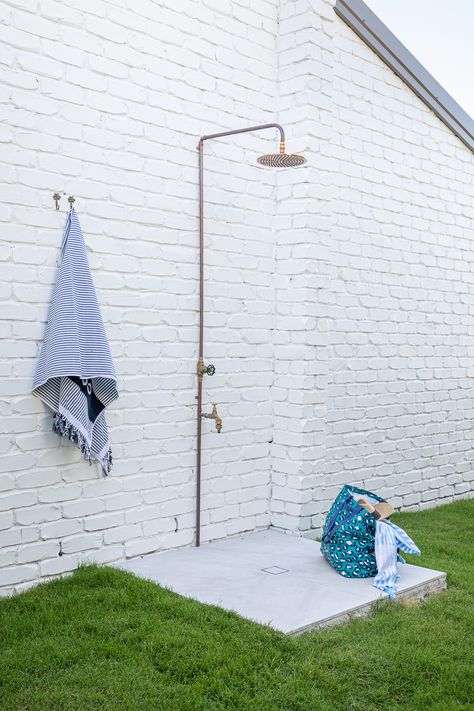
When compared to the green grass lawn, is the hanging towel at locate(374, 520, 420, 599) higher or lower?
higher

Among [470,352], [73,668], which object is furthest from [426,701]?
[470,352]

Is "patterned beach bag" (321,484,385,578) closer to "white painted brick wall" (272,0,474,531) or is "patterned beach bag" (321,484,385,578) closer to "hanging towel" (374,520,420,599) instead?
"hanging towel" (374,520,420,599)

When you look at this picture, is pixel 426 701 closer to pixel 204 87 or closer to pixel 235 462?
pixel 235 462

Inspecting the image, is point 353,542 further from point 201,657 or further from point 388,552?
point 201,657

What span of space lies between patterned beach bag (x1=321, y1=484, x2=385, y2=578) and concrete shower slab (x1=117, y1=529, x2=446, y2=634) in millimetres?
60

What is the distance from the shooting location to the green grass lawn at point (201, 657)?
8.46ft

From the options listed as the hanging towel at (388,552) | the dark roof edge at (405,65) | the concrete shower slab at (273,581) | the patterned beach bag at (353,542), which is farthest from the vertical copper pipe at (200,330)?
the dark roof edge at (405,65)

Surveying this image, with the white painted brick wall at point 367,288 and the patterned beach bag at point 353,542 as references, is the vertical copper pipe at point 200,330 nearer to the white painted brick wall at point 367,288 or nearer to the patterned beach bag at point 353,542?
the white painted brick wall at point 367,288

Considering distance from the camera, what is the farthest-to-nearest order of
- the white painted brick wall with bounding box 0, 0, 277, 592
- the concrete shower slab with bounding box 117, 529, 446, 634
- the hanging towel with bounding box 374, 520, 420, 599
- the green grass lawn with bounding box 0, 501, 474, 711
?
1. the hanging towel with bounding box 374, 520, 420, 599
2. the white painted brick wall with bounding box 0, 0, 277, 592
3. the concrete shower slab with bounding box 117, 529, 446, 634
4. the green grass lawn with bounding box 0, 501, 474, 711

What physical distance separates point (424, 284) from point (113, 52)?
3.01 metres

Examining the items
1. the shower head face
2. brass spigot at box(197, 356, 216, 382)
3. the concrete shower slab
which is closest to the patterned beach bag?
the concrete shower slab

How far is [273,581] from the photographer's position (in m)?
3.66

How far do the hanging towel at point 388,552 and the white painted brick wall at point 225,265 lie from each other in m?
0.83

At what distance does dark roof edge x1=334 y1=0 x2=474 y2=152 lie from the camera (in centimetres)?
507
